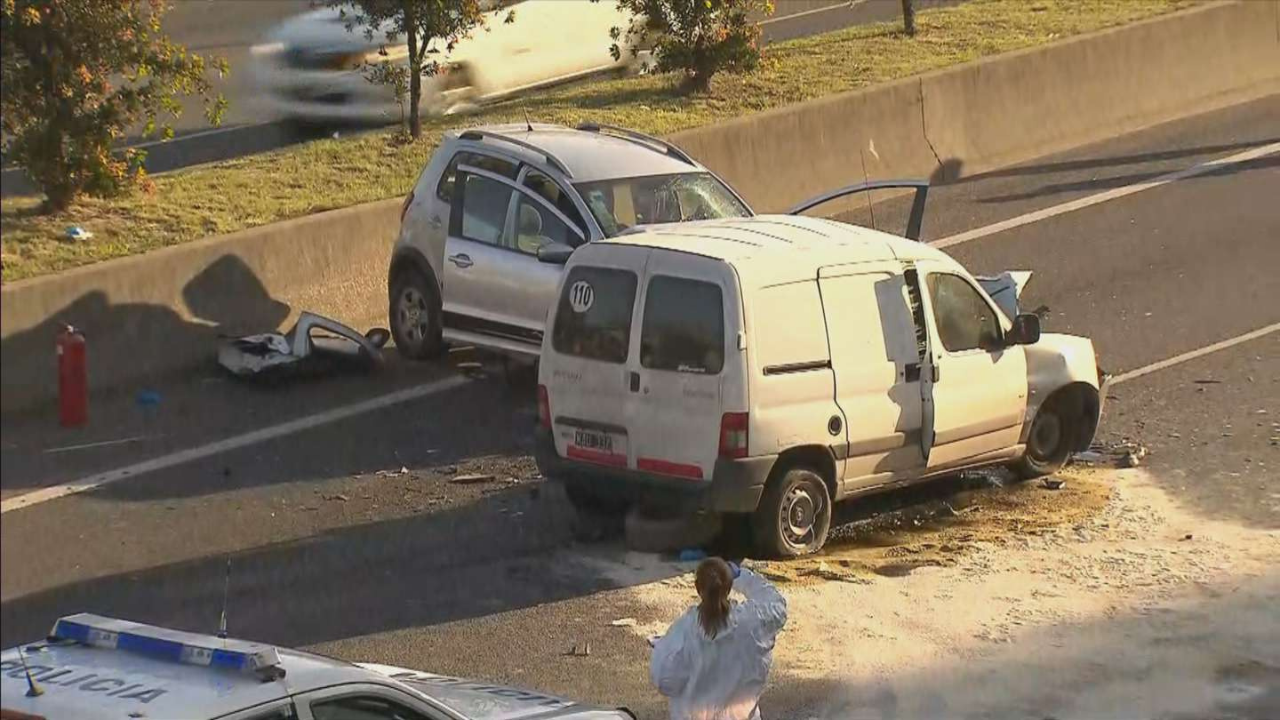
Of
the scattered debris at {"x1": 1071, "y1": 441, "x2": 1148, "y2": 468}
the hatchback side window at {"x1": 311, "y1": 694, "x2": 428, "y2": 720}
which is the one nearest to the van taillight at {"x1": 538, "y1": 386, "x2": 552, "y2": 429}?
the scattered debris at {"x1": 1071, "y1": 441, "x2": 1148, "y2": 468}

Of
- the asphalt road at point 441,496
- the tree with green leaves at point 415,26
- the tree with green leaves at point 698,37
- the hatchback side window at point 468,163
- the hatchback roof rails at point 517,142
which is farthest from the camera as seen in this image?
the tree with green leaves at point 698,37

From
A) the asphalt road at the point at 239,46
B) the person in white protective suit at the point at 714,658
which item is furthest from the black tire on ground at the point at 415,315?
the person in white protective suit at the point at 714,658

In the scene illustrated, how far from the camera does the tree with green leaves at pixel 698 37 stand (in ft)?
69.8

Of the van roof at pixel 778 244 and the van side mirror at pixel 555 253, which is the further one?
the van side mirror at pixel 555 253

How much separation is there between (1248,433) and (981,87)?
7.66 m

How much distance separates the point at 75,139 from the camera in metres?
17.2

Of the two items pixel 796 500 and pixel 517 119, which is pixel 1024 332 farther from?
pixel 517 119

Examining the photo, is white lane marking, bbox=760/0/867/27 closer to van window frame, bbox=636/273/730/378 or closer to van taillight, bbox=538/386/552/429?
van taillight, bbox=538/386/552/429

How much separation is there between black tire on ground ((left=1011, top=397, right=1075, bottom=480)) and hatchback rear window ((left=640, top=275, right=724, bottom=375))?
116 inches

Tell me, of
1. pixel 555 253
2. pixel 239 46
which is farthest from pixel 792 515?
pixel 239 46

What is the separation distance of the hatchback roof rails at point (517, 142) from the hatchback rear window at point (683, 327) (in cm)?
346

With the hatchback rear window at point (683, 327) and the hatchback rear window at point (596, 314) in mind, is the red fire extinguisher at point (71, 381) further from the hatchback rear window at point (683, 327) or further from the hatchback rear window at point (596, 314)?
the hatchback rear window at point (683, 327)

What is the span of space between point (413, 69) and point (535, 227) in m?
4.37

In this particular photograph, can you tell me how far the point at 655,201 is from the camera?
51.9 feet
